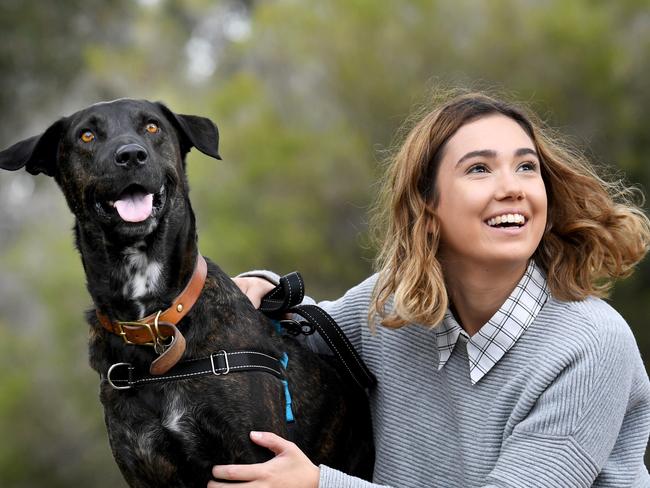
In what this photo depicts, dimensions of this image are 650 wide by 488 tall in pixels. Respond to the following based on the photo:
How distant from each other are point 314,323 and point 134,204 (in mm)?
769

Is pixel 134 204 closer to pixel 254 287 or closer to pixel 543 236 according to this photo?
pixel 254 287

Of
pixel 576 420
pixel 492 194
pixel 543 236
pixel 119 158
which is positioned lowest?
pixel 576 420

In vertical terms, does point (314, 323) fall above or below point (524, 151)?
below

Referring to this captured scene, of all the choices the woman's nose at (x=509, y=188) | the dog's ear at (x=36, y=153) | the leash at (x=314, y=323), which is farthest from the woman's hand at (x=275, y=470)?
the dog's ear at (x=36, y=153)

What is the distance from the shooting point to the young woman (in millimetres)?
2738

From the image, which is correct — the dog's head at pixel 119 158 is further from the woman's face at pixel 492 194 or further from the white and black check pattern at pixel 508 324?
the white and black check pattern at pixel 508 324

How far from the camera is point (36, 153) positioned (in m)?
3.09

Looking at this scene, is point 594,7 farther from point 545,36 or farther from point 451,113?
point 451,113

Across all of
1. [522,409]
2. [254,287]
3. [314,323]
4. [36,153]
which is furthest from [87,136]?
[522,409]

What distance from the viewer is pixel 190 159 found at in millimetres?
10297

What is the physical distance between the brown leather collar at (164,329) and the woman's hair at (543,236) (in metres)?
0.66

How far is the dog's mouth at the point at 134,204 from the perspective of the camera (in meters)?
2.86

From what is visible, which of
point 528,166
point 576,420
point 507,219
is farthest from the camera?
point 528,166

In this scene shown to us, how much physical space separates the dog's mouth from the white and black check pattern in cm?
106
